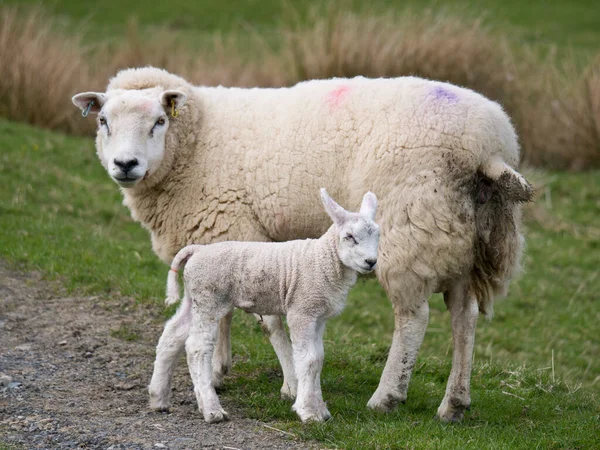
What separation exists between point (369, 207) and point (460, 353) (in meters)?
1.36

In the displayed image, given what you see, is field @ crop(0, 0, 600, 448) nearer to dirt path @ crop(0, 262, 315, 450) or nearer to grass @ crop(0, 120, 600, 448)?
grass @ crop(0, 120, 600, 448)

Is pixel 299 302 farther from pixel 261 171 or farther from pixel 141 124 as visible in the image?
pixel 141 124

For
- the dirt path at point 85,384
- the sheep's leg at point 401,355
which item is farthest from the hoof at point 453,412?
the dirt path at point 85,384

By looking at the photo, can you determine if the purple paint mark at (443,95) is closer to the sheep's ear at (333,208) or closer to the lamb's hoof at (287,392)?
the sheep's ear at (333,208)

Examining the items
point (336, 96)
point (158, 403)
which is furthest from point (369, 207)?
point (158, 403)

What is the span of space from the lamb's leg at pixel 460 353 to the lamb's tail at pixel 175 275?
5.70 feet

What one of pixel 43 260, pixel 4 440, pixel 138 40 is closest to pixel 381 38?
pixel 138 40

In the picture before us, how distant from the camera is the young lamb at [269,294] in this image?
4980mm

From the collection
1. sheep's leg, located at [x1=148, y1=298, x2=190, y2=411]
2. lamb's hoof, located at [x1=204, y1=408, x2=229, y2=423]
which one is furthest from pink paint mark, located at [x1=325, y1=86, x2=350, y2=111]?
lamb's hoof, located at [x1=204, y1=408, x2=229, y2=423]

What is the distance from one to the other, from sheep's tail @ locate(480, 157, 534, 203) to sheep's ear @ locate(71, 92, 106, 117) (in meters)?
2.61

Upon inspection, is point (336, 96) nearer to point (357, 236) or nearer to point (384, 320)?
point (357, 236)

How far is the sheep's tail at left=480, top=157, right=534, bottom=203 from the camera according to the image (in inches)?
211

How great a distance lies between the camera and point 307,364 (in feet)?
16.2

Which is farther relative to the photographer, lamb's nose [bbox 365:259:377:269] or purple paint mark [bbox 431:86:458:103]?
purple paint mark [bbox 431:86:458:103]
